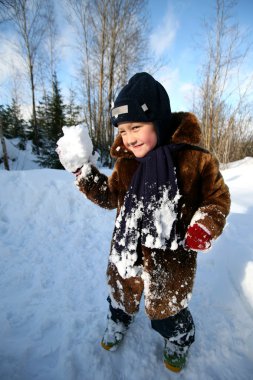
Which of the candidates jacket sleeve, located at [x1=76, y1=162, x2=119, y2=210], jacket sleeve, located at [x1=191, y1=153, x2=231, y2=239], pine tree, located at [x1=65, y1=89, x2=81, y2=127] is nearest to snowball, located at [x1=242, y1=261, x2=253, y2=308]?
jacket sleeve, located at [x1=191, y1=153, x2=231, y2=239]

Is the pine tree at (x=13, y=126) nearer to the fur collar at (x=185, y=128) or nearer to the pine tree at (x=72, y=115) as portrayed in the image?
the pine tree at (x=72, y=115)

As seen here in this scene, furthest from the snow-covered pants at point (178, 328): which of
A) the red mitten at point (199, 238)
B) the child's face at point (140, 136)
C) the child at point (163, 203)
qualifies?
the child's face at point (140, 136)

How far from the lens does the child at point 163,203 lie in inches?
45.8

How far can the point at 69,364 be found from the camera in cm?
137

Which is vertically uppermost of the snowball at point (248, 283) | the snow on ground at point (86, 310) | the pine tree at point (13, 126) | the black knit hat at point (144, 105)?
the pine tree at point (13, 126)

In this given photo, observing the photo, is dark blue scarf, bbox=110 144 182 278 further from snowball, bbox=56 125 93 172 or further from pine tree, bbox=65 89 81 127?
pine tree, bbox=65 89 81 127

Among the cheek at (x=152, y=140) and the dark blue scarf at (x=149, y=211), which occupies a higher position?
the cheek at (x=152, y=140)

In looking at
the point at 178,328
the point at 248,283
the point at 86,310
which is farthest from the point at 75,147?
the point at 248,283

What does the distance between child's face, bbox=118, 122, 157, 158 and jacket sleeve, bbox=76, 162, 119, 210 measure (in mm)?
221

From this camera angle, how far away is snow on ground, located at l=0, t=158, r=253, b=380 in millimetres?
1367

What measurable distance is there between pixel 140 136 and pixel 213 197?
52 cm

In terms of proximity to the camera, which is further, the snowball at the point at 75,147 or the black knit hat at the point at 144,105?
the snowball at the point at 75,147

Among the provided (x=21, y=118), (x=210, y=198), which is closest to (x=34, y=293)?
(x=210, y=198)

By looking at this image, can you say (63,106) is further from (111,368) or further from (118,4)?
(111,368)
